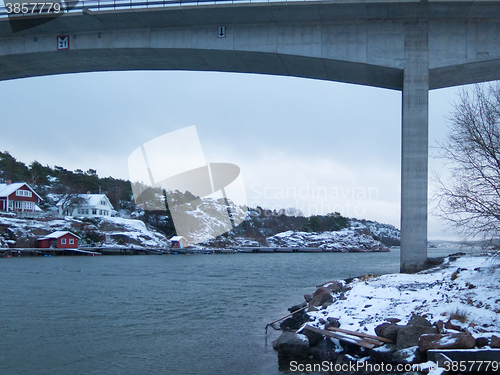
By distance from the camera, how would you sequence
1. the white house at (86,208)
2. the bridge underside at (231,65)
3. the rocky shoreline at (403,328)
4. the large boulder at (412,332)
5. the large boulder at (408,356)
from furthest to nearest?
1. the white house at (86,208)
2. the bridge underside at (231,65)
3. the large boulder at (412,332)
4. the large boulder at (408,356)
5. the rocky shoreline at (403,328)

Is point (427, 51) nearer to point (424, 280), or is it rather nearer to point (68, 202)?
point (424, 280)

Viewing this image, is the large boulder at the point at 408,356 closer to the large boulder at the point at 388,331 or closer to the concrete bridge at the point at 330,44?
the large boulder at the point at 388,331

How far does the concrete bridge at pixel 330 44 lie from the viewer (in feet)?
59.0

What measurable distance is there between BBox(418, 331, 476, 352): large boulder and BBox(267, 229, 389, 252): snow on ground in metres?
147

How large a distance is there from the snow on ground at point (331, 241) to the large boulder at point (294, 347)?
144006 mm

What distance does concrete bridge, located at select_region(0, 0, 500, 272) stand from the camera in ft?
59.0

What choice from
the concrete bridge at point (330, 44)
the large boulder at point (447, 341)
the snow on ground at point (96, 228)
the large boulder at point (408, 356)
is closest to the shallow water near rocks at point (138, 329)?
the large boulder at point (408, 356)

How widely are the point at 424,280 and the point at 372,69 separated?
9.77 m

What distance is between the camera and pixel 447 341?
29.1 ft

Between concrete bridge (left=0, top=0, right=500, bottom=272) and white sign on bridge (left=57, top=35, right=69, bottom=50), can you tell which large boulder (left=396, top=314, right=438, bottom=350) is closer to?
concrete bridge (left=0, top=0, right=500, bottom=272)

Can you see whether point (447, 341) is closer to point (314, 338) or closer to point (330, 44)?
point (314, 338)

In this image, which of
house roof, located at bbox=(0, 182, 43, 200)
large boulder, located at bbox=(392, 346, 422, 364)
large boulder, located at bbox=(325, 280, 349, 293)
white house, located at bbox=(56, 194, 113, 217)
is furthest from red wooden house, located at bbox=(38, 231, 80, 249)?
large boulder, located at bbox=(392, 346, 422, 364)

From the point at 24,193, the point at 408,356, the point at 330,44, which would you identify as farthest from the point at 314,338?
the point at 24,193

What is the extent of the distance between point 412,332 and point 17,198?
8590 cm
